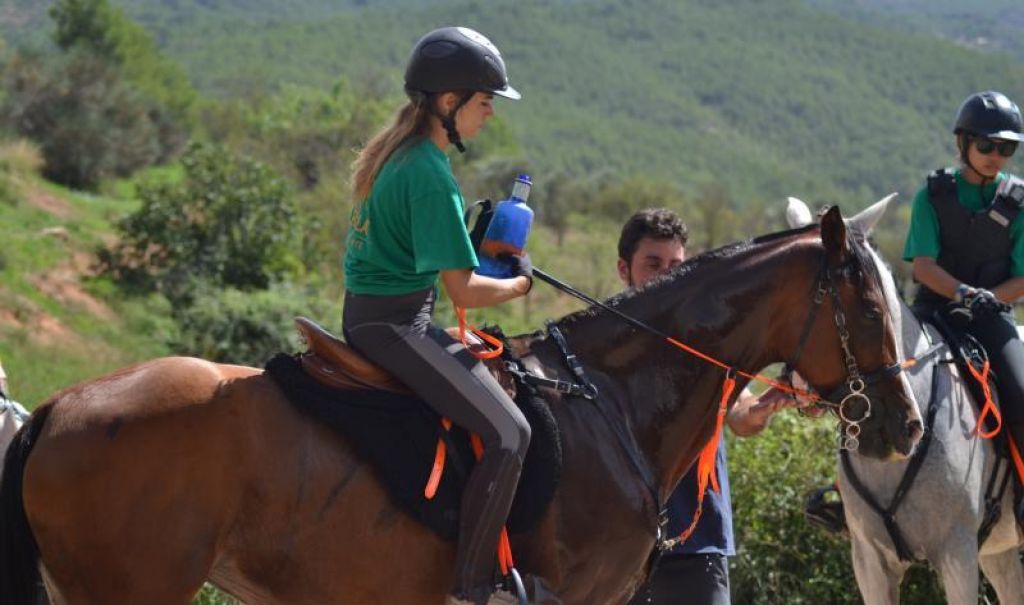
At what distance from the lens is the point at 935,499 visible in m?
6.59

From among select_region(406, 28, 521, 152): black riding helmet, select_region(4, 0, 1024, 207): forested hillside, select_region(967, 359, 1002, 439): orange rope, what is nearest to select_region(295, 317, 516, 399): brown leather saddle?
select_region(406, 28, 521, 152): black riding helmet

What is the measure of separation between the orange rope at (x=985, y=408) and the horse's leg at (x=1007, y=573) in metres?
0.84

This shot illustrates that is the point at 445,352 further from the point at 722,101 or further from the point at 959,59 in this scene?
the point at 959,59

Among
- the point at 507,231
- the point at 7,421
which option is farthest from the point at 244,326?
the point at 507,231

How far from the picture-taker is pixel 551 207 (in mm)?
56500

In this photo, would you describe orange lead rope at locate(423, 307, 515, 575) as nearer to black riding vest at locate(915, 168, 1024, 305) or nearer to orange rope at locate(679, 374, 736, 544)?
orange rope at locate(679, 374, 736, 544)

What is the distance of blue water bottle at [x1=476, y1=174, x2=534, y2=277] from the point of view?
15.7ft

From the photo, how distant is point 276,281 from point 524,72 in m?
120

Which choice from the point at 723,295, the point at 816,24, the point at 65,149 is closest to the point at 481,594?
the point at 723,295

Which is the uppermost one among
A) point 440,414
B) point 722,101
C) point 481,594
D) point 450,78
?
point 450,78

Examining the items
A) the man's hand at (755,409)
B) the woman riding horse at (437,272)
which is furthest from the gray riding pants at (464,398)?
the man's hand at (755,409)

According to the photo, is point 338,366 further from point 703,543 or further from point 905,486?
point 905,486

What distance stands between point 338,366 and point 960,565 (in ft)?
11.8

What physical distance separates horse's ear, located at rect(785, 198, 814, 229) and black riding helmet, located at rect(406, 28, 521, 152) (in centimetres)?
155
